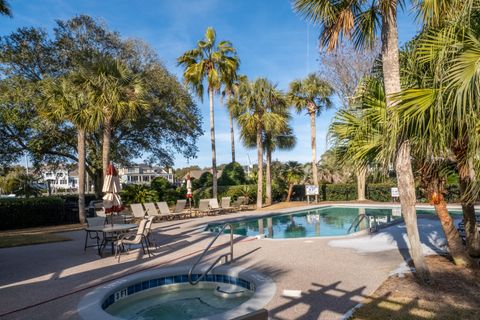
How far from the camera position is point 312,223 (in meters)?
16.5

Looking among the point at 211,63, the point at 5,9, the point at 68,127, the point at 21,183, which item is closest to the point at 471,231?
the point at 5,9


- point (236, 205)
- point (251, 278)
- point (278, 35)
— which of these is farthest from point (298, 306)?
point (236, 205)

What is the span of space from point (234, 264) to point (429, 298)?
388 centimetres

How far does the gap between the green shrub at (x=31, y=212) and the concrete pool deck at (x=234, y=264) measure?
21.1ft

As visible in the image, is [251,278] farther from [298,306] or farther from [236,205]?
[236,205]

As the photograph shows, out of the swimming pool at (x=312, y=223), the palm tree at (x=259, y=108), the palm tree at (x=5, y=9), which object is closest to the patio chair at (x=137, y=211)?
the swimming pool at (x=312, y=223)

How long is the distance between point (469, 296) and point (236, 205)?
56.0ft

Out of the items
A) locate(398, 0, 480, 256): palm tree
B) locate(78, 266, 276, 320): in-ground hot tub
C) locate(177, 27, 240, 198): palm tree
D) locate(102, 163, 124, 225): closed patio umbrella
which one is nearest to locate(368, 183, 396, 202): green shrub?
locate(177, 27, 240, 198): palm tree

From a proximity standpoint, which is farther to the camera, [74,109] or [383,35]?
[74,109]

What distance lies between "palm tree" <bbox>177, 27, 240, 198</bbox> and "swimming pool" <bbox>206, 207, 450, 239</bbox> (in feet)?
18.9

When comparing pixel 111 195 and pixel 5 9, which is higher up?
pixel 5 9

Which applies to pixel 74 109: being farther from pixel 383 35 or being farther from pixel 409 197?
pixel 409 197

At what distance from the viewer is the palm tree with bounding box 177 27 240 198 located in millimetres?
22109

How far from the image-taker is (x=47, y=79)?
19.5 metres
